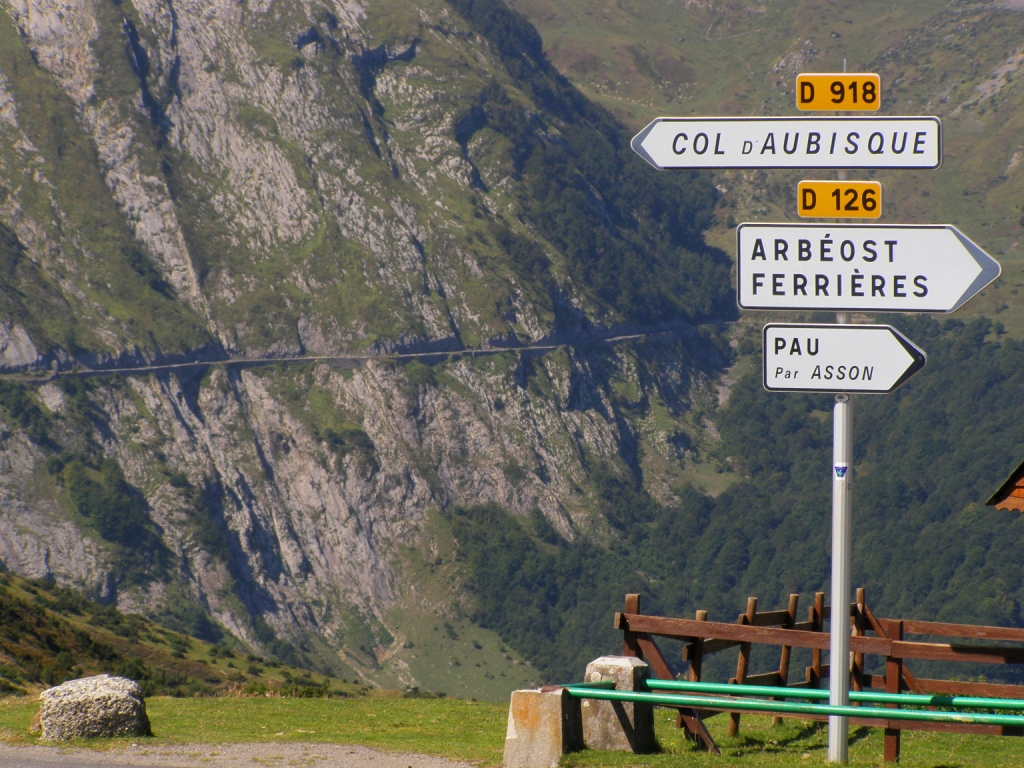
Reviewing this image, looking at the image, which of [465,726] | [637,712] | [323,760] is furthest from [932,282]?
[465,726]

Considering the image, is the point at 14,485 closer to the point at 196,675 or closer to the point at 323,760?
the point at 196,675

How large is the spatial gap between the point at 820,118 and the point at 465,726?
11806 millimetres

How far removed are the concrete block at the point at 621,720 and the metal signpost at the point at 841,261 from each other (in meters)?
2.65

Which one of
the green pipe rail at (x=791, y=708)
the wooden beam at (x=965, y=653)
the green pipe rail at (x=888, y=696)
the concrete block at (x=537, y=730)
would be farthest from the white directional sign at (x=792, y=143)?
the wooden beam at (x=965, y=653)

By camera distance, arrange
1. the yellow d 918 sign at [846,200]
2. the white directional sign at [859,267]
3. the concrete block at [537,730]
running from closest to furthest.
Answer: the white directional sign at [859,267]
the yellow d 918 sign at [846,200]
the concrete block at [537,730]

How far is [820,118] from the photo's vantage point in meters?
13.7

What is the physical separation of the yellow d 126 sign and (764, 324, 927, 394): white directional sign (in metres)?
2.25

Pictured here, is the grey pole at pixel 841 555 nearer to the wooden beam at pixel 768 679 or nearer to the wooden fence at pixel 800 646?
the wooden fence at pixel 800 646

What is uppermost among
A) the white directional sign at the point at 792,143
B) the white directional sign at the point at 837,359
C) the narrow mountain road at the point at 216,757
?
the white directional sign at the point at 792,143

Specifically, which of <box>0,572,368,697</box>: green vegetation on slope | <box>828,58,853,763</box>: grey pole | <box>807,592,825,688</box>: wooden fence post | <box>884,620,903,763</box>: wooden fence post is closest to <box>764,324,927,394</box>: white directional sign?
<box>828,58,853,763</box>: grey pole

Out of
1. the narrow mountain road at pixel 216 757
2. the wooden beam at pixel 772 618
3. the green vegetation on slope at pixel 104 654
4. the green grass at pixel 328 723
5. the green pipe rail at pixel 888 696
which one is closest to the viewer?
the green pipe rail at pixel 888 696

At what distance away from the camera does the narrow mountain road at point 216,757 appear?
1586cm

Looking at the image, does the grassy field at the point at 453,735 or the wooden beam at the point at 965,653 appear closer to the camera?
the grassy field at the point at 453,735

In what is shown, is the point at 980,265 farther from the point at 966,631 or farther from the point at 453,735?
the point at 453,735
